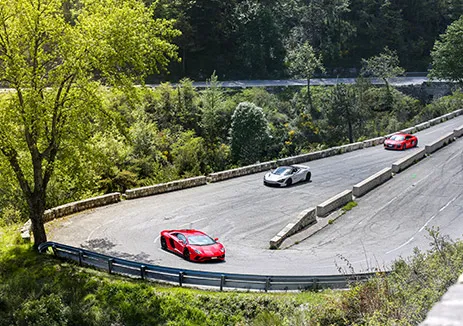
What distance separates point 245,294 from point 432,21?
80.2 meters

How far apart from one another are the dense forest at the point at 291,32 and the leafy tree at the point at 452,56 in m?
13.9

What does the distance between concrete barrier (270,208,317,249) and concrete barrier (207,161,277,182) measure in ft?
30.0

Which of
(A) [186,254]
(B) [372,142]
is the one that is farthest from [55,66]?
(B) [372,142]

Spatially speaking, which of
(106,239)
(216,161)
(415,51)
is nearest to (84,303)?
(106,239)

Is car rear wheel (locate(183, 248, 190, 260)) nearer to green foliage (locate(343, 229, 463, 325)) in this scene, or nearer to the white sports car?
green foliage (locate(343, 229, 463, 325))

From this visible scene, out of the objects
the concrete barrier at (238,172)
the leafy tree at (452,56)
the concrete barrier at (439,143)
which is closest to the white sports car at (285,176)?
the concrete barrier at (238,172)

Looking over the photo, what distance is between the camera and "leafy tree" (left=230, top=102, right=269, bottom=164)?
4241 cm

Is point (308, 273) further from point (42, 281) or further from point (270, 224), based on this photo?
point (42, 281)

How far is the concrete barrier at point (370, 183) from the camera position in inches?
1103

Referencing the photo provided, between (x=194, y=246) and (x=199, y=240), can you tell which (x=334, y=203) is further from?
(x=194, y=246)

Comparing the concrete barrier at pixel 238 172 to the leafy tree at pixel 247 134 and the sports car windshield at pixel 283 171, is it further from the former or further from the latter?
the leafy tree at pixel 247 134

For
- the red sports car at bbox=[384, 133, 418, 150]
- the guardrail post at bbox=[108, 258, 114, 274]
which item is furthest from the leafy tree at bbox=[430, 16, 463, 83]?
the guardrail post at bbox=[108, 258, 114, 274]

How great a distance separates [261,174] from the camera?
3375 centimetres

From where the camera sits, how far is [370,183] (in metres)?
29.1
